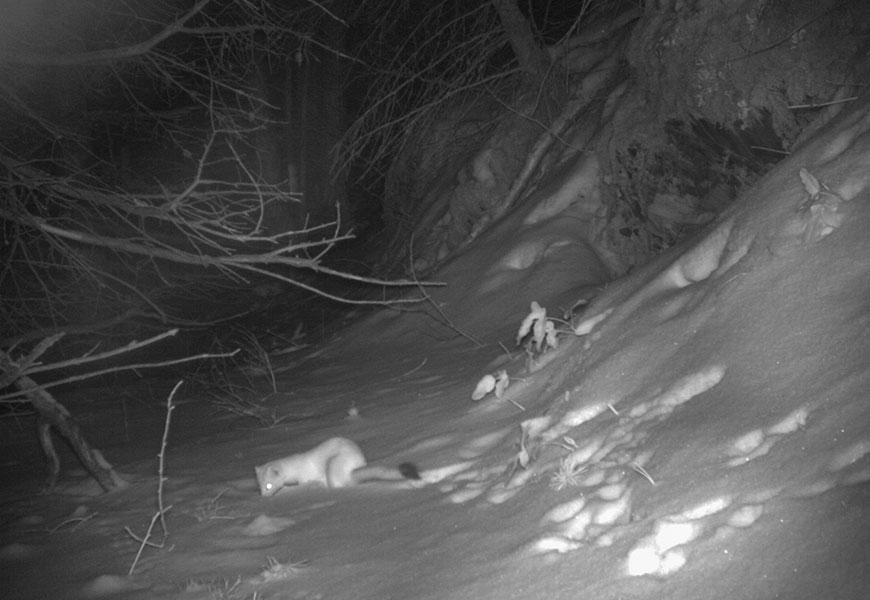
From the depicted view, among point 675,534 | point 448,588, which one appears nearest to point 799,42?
point 675,534

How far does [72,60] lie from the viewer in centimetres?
366

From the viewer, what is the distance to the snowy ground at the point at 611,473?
187 cm

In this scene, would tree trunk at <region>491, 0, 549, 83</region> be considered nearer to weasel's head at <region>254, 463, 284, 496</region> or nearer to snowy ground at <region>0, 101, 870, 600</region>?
snowy ground at <region>0, 101, 870, 600</region>

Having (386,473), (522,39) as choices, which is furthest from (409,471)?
(522,39)

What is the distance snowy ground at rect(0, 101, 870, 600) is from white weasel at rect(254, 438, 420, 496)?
0.08 metres

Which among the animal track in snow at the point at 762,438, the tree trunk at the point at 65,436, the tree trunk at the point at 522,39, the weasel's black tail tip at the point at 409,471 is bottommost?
the weasel's black tail tip at the point at 409,471

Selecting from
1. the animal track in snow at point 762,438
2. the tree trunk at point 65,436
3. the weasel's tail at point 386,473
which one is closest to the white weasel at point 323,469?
the weasel's tail at point 386,473

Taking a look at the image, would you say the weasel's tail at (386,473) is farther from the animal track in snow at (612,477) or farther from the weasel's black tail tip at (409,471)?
the animal track in snow at (612,477)

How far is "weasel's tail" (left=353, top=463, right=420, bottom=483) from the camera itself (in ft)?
11.0

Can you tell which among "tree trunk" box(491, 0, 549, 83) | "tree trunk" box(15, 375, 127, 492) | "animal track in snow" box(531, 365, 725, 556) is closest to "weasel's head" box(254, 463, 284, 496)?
"tree trunk" box(15, 375, 127, 492)

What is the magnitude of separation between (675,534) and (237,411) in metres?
3.94

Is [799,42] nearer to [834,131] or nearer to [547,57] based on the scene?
[834,131]

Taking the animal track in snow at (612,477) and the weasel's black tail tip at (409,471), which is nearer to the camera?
the animal track in snow at (612,477)

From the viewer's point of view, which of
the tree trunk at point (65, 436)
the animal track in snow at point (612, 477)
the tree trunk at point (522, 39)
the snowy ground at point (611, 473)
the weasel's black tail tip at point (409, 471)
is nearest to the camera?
the snowy ground at point (611, 473)
